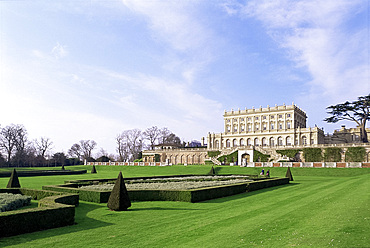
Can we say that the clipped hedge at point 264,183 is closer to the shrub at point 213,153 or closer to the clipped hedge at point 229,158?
the clipped hedge at point 229,158

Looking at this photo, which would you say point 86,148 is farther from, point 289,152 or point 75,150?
point 289,152

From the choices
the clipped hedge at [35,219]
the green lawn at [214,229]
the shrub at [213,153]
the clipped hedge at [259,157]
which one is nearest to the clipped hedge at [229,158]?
the clipped hedge at [259,157]

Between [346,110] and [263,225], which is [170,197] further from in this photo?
[346,110]

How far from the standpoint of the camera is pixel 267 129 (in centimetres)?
9538

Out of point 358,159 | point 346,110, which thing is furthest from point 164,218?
point 346,110

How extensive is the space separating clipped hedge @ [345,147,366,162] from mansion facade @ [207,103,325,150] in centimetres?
A: 1796

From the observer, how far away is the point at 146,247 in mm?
8758

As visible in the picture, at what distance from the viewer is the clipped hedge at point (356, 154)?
64188 millimetres

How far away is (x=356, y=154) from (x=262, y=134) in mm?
32300

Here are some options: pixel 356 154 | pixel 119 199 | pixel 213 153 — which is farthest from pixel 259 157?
pixel 119 199

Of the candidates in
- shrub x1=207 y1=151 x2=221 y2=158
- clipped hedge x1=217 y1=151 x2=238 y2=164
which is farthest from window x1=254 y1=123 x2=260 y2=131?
clipped hedge x1=217 y1=151 x2=238 y2=164

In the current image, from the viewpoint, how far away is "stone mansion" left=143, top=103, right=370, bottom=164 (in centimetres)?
8806

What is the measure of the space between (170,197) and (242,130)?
8478cm

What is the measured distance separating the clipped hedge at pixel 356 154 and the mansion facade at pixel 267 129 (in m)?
18.0
